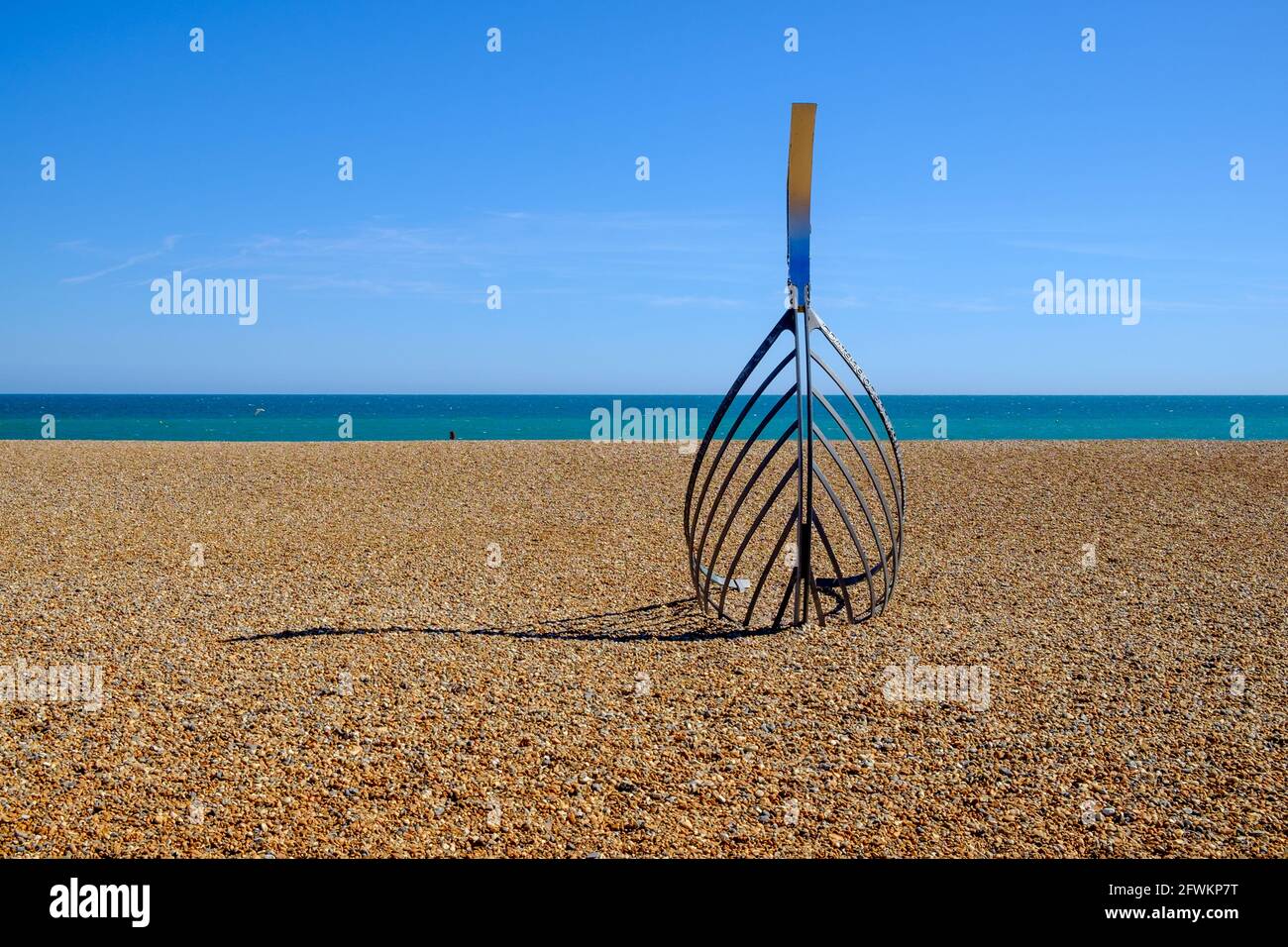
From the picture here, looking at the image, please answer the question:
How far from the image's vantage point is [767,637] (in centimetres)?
794

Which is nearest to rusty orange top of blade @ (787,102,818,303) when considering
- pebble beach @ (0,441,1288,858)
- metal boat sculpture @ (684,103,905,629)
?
metal boat sculpture @ (684,103,905,629)

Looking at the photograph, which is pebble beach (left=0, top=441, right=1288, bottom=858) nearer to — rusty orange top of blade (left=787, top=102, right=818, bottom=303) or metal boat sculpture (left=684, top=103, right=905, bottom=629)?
metal boat sculpture (left=684, top=103, right=905, bottom=629)

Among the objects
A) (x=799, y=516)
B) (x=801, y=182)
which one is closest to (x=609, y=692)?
(x=799, y=516)

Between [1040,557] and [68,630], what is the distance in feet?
31.6

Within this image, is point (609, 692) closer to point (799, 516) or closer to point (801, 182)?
point (799, 516)

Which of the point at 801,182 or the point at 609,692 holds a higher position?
the point at 801,182

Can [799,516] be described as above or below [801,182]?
below

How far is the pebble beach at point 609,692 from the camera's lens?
4699 millimetres

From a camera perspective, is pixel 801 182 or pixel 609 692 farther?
pixel 801 182

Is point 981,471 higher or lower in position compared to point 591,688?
higher

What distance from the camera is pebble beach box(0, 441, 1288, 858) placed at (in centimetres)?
470

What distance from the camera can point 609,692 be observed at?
658 centimetres
